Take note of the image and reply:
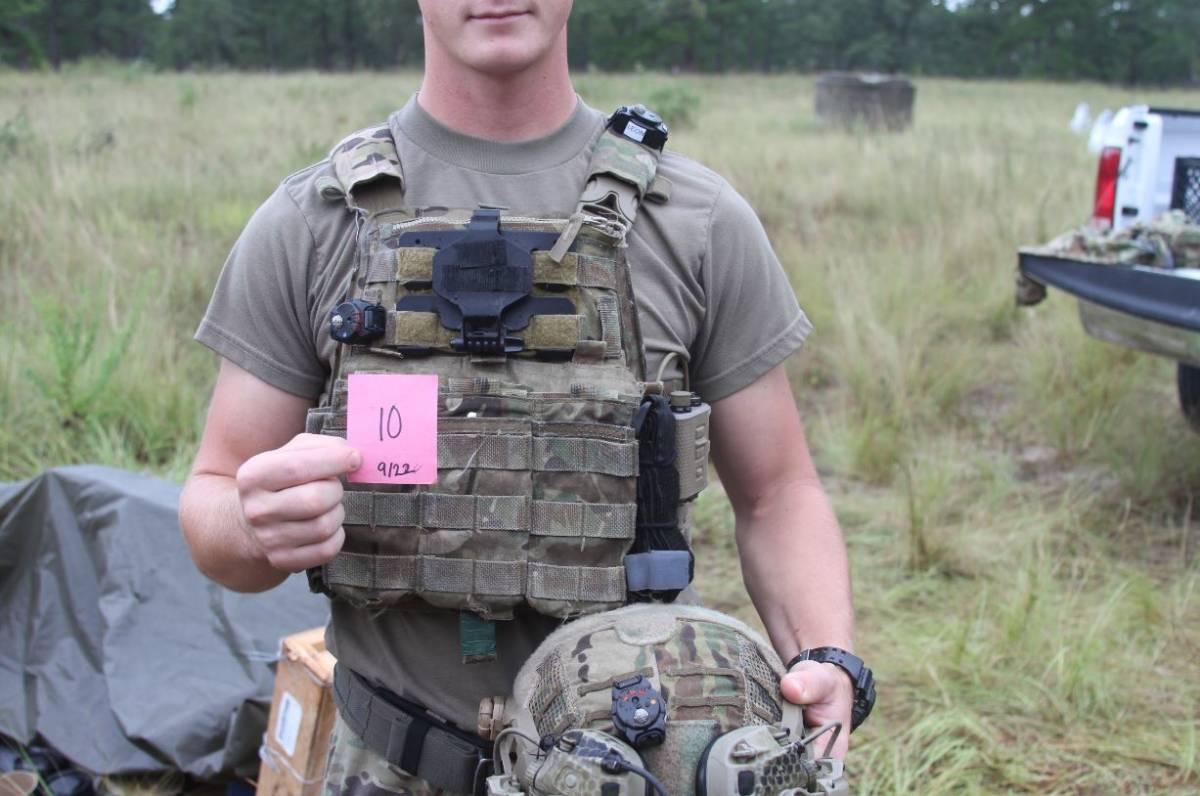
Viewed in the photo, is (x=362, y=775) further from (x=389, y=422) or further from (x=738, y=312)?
(x=738, y=312)

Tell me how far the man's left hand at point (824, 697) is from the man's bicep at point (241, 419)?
716 mm

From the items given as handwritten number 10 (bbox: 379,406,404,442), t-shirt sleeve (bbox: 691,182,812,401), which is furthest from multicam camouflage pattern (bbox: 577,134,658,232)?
handwritten number 10 (bbox: 379,406,404,442)

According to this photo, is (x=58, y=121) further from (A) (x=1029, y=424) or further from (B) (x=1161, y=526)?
(B) (x=1161, y=526)

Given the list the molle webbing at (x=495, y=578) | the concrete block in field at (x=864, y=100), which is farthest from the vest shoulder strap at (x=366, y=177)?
the concrete block in field at (x=864, y=100)

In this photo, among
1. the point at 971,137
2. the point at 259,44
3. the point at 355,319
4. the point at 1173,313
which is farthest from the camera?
the point at 259,44

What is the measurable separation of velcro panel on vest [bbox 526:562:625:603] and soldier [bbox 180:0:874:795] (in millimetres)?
77

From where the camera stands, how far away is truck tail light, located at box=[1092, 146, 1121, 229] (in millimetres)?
4562

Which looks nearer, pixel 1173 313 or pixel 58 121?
pixel 1173 313

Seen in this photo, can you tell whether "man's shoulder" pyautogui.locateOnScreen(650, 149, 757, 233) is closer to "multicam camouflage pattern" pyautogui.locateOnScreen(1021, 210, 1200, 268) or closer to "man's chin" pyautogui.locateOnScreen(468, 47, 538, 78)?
"man's chin" pyautogui.locateOnScreen(468, 47, 538, 78)

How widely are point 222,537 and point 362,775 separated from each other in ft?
1.26

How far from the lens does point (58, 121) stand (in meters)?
11.5

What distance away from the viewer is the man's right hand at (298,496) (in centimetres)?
123

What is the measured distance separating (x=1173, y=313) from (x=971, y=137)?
9819 mm

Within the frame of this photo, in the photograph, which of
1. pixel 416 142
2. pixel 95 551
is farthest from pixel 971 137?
pixel 416 142
